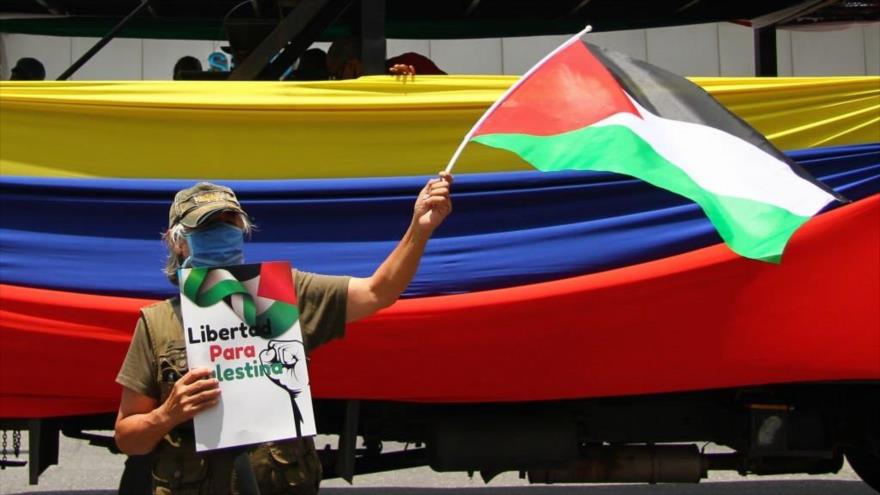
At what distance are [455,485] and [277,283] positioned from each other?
499 centimetres

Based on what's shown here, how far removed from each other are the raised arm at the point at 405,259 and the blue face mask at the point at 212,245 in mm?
382

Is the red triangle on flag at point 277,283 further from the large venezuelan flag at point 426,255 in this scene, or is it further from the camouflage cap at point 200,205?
the large venezuelan flag at point 426,255

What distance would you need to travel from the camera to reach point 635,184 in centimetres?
497

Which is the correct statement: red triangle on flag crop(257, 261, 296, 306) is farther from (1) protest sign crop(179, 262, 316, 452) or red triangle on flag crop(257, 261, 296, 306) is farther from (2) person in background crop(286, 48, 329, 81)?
(2) person in background crop(286, 48, 329, 81)

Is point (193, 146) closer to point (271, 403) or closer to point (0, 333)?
point (0, 333)

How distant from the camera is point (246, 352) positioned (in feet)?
9.38

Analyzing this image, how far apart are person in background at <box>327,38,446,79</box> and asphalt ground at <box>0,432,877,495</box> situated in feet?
8.93

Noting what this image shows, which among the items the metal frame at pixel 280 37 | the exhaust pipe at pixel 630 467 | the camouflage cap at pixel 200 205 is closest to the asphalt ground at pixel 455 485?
the exhaust pipe at pixel 630 467

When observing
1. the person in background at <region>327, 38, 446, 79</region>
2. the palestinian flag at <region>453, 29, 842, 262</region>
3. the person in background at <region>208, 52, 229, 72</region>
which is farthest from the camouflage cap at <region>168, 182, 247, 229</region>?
the person in background at <region>208, 52, 229, 72</region>

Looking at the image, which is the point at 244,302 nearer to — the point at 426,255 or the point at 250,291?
the point at 250,291

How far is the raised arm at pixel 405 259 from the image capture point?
3.08 m

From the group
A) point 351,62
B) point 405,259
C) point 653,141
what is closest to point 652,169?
point 653,141

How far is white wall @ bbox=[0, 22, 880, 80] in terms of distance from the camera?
779 centimetres

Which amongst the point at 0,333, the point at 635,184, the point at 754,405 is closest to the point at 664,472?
the point at 754,405
